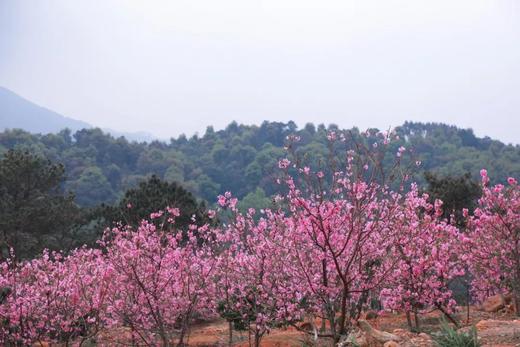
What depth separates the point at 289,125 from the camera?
115 meters

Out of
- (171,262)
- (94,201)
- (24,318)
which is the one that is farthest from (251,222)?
(94,201)

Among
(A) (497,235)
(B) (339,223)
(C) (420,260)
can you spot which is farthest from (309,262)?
(A) (497,235)

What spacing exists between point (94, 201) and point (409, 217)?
59774mm

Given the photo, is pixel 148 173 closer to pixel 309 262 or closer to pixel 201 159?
pixel 201 159

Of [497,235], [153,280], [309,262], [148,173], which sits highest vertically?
[148,173]

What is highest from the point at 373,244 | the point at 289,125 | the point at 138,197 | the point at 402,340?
the point at 289,125

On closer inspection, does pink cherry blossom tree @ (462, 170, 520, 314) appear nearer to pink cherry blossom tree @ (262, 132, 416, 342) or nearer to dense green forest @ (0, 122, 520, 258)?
pink cherry blossom tree @ (262, 132, 416, 342)

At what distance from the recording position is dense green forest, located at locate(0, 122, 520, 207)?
69312 millimetres

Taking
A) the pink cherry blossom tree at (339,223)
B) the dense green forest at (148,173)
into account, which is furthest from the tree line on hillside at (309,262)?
the dense green forest at (148,173)

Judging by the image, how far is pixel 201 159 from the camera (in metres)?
88.5

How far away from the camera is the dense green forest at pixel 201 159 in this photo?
69312mm

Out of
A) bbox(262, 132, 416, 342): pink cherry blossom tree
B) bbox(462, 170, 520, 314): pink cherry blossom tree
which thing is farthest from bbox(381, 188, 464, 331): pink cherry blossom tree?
bbox(462, 170, 520, 314): pink cherry blossom tree

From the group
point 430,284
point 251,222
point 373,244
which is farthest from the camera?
point 251,222

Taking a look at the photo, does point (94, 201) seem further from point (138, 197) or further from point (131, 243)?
point (131, 243)
